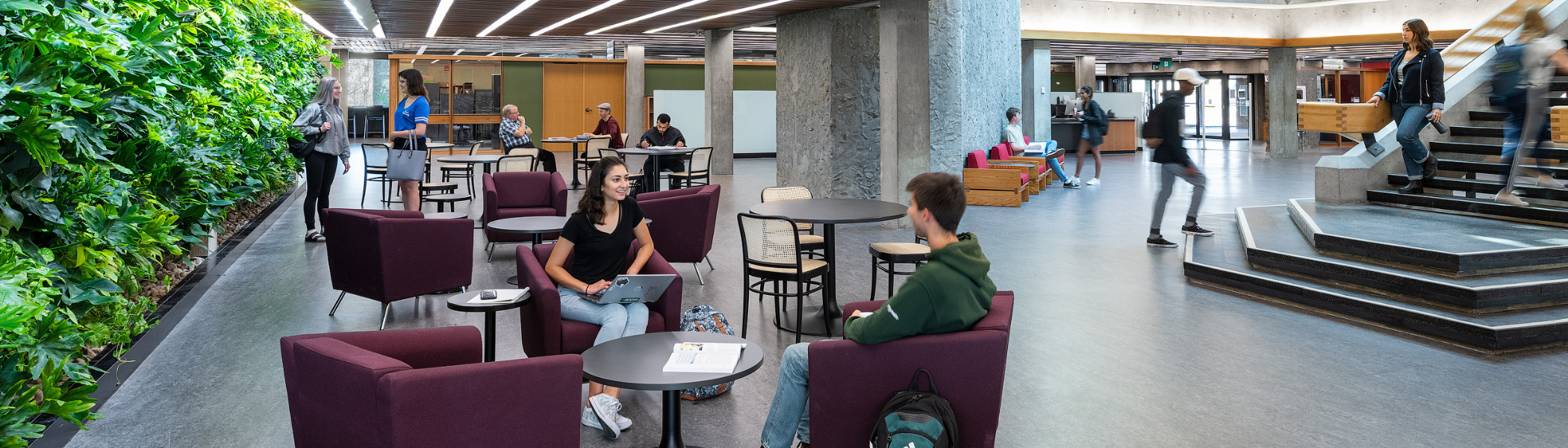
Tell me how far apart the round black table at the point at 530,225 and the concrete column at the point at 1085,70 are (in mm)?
21492

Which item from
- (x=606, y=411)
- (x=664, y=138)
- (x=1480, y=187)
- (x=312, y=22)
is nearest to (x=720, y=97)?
(x=664, y=138)

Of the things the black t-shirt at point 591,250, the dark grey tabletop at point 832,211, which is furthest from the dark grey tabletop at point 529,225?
the black t-shirt at point 591,250

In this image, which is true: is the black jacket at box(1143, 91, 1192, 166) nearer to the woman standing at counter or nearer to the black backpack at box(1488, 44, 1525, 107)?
the black backpack at box(1488, 44, 1525, 107)

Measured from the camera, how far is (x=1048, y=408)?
142 inches

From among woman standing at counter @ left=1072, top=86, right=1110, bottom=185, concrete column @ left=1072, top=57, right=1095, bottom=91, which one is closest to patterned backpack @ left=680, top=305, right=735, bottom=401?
woman standing at counter @ left=1072, top=86, right=1110, bottom=185

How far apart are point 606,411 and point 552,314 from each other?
1.59 ft

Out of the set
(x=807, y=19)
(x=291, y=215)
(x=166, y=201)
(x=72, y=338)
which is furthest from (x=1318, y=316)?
(x=291, y=215)

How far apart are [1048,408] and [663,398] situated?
1.57 m

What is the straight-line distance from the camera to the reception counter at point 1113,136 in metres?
22.6

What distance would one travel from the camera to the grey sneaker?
10.8 ft

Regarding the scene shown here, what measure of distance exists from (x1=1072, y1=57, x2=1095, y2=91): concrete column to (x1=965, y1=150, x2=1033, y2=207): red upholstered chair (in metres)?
15.5

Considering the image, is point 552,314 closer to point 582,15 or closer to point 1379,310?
point 1379,310

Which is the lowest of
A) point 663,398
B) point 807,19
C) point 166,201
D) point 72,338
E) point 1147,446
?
point 1147,446

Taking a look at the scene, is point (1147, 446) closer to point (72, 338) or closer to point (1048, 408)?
point (1048, 408)
